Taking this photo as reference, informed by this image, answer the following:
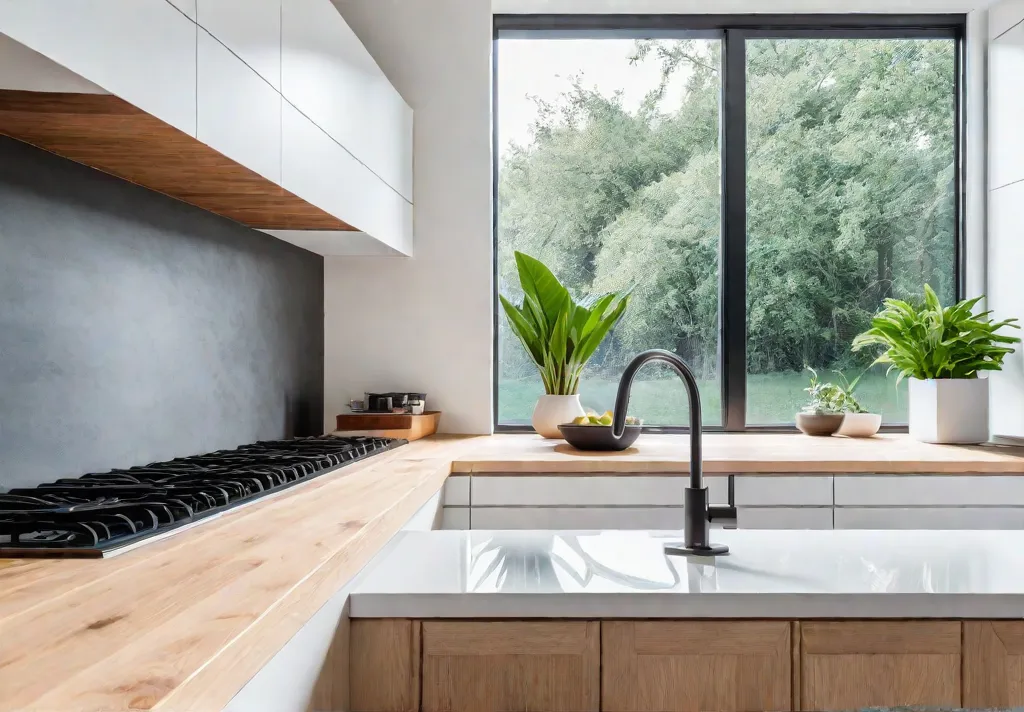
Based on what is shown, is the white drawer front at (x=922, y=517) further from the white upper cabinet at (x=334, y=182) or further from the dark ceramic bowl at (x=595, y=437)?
the white upper cabinet at (x=334, y=182)

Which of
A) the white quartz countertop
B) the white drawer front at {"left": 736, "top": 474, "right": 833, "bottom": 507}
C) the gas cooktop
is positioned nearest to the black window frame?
the white drawer front at {"left": 736, "top": 474, "right": 833, "bottom": 507}

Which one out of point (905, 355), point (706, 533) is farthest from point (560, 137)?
point (706, 533)

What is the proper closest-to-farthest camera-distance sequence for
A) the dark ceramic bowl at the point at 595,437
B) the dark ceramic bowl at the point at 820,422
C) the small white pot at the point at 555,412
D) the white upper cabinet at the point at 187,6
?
the white upper cabinet at the point at 187,6 → the dark ceramic bowl at the point at 595,437 → the small white pot at the point at 555,412 → the dark ceramic bowl at the point at 820,422

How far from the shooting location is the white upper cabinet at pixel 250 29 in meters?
1.50

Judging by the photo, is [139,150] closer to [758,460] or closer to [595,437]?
[595,437]

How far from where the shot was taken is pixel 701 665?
Answer: 3.99ft

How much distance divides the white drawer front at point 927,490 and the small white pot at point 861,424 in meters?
0.70

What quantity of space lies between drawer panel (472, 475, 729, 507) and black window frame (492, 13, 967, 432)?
957 millimetres

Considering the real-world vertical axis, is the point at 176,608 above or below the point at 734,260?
below

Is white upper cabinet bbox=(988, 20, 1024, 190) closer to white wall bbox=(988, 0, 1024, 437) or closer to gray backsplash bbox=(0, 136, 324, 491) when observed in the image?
white wall bbox=(988, 0, 1024, 437)

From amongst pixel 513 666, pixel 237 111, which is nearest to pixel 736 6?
pixel 237 111

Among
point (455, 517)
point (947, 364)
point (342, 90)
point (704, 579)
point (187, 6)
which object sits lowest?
point (455, 517)

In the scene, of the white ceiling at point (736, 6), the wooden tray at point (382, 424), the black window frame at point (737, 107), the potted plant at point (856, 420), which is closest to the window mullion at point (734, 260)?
the black window frame at point (737, 107)

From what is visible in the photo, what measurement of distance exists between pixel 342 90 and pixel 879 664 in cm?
191
